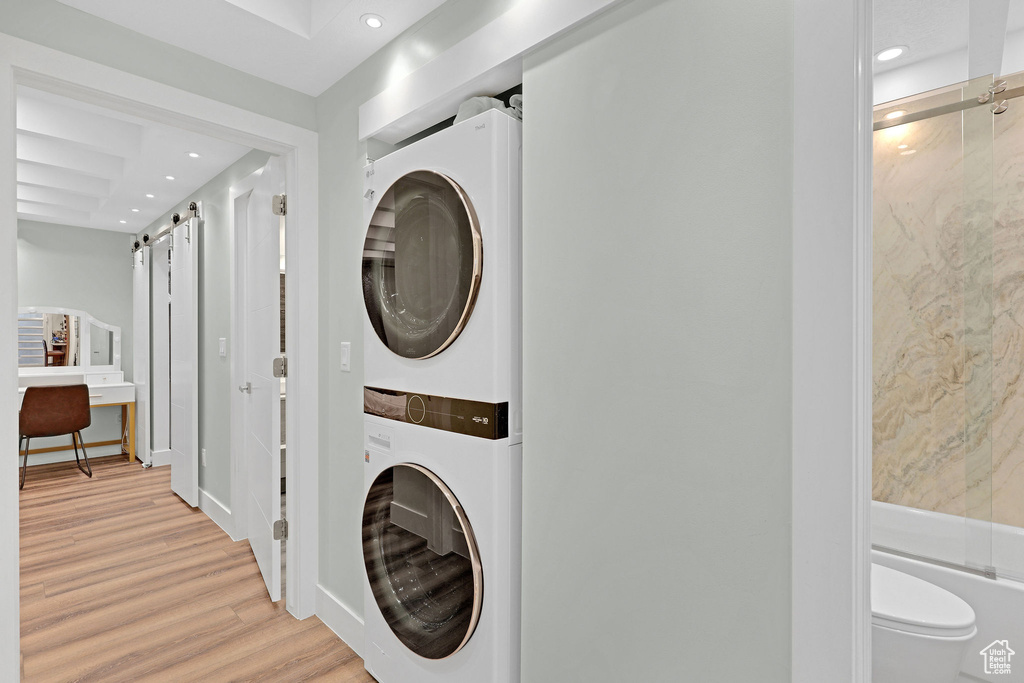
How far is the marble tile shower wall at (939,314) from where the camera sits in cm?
88

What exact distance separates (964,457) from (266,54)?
7.93ft

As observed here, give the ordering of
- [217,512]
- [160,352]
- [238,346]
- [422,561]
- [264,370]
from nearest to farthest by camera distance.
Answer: [422,561] → [264,370] → [238,346] → [217,512] → [160,352]

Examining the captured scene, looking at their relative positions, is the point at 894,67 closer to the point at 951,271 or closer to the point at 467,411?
the point at 951,271

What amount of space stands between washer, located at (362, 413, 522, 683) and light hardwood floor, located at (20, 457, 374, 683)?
0.40 m

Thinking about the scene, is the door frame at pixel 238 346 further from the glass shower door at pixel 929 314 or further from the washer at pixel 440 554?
the glass shower door at pixel 929 314

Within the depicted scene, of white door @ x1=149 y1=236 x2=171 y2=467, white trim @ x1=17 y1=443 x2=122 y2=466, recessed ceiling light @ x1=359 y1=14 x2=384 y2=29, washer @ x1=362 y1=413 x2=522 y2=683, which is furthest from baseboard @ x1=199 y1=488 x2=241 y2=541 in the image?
recessed ceiling light @ x1=359 y1=14 x2=384 y2=29

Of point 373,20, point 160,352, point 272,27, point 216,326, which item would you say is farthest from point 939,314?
point 160,352

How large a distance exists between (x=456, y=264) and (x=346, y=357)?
873 millimetres

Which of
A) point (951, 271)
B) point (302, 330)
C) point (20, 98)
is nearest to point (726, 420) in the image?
point (951, 271)

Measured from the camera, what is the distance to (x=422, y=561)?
1.54m

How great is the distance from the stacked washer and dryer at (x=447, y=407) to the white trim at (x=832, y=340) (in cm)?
71

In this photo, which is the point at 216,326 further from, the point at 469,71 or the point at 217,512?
the point at 469,71

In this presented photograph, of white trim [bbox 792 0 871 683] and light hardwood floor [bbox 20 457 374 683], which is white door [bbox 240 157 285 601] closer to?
light hardwood floor [bbox 20 457 374 683]

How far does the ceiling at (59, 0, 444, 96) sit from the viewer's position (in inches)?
62.7
